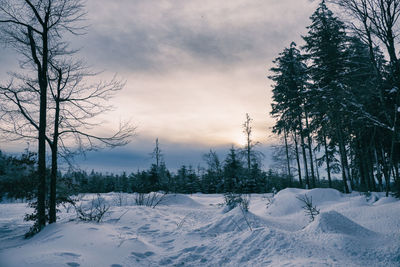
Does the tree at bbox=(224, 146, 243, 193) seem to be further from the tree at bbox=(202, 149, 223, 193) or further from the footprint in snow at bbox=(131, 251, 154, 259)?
the footprint in snow at bbox=(131, 251, 154, 259)

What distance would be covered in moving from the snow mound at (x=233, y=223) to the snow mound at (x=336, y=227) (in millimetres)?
1895

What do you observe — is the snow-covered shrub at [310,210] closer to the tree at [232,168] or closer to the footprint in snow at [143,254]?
the footprint in snow at [143,254]

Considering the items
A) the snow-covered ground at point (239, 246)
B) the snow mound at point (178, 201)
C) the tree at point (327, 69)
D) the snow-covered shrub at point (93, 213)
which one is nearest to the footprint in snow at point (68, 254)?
the snow-covered ground at point (239, 246)

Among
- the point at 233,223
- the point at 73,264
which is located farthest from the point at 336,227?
the point at 73,264

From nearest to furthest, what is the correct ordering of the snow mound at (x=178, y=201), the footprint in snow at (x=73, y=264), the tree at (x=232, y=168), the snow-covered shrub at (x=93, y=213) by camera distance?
the footprint in snow at (x=73, y=264) → the snow-covered shrub at (x=93, y=213) → the snow mound at (x=178, y=201) → the tree at (x=232, y=168)

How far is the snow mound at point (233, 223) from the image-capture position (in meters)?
5.74

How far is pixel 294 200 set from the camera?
8594 mm

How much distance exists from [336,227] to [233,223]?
2779 mm

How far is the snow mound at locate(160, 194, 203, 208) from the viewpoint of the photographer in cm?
1276

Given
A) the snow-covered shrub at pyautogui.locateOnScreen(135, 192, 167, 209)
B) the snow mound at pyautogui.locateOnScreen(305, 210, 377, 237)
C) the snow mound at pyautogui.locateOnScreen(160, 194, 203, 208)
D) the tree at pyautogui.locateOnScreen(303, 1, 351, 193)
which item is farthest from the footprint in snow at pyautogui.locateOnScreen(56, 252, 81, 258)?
the tree at pyautogui.locateOnScreen(303, 1, 351, 193)

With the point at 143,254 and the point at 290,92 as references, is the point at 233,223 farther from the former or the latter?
the point at 290,92

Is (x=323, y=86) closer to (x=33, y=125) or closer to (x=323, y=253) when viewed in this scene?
(x=323, y=253)

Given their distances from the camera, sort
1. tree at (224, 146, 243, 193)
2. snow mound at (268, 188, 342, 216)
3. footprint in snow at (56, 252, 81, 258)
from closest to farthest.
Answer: footprint in snow at (56, 252, 81, 258) < snow mound at (268, 188, 342, 216) < tree at (224, 146, 243, 193)

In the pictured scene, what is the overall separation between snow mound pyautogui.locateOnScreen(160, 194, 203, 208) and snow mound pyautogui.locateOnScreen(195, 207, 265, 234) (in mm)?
6657
